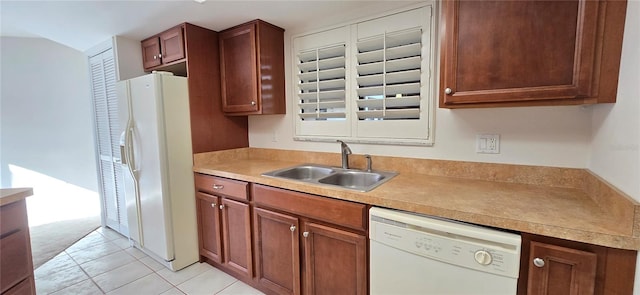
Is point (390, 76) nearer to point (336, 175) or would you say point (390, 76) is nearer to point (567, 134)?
point (336, 175)

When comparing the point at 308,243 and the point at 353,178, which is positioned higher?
the point at 353,178

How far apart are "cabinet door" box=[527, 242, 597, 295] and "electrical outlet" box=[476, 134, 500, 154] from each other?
27.9 inches

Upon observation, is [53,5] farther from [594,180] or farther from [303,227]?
[594,180]

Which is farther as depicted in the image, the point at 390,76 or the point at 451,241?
the point at 390,76

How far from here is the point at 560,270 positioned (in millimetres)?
969

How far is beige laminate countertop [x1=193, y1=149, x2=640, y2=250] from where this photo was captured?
90cm

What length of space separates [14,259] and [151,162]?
1061mm

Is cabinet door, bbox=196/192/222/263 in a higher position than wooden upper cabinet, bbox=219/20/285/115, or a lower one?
lower

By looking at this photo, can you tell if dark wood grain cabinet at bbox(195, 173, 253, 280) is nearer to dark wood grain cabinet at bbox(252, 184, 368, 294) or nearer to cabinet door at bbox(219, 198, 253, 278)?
cabinet door at bbox(219, 198, 253, 278)

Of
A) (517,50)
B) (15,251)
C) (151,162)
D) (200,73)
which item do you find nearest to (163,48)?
(200,73)

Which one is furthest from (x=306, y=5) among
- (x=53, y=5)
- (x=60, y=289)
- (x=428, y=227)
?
(x=60, y=289)

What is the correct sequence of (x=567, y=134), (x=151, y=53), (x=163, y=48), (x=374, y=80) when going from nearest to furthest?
(x=567, y=134)
(x=374, y=80)
(x=163, y=48)
(x=151, y=53)

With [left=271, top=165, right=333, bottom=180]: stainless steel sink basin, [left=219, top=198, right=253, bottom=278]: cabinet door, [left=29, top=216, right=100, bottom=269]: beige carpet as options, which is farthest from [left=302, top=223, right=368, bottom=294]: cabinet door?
[left=29, top=216, right=100, bottom=269]: beige carpet

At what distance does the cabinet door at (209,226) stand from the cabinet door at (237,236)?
61 mm
